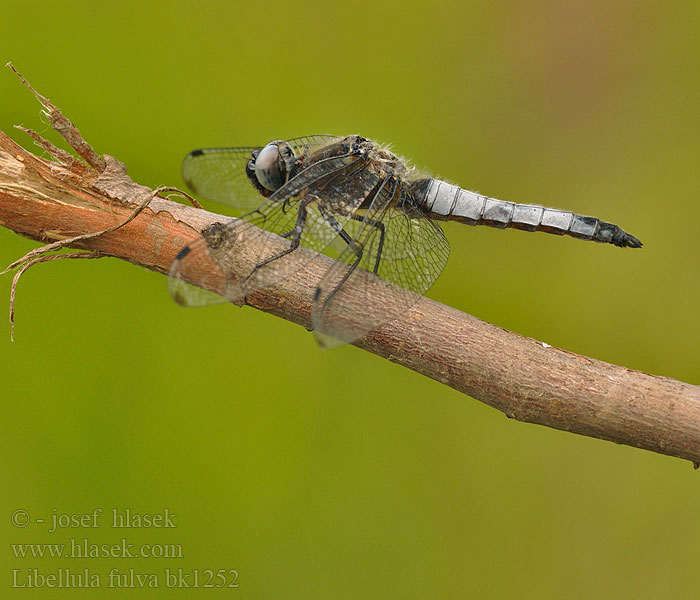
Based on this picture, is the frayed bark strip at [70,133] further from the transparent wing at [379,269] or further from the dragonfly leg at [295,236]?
the transparent wing at [379,269]

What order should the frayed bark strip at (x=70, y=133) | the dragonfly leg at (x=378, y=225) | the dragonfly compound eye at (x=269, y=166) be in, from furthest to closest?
the dragonfly compound eye at (x=269, y=166) → the dragonfly leg at (x=378, y=225) → the frayed bark strip at (x=70, y=133)

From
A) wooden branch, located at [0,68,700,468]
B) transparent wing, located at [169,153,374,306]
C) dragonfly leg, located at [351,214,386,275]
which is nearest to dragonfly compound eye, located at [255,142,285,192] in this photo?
transparent wing, located at [169,153,374,306]

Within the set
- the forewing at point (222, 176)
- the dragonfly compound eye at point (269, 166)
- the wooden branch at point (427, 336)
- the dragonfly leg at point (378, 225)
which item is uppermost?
the forewing at point (222, 176)

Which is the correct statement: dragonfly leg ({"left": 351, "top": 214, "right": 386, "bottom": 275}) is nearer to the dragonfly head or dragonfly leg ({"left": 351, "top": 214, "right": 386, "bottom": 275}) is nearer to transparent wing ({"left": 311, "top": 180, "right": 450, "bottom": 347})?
transparent wing ({"left": 311, "top": 180, "right": 450, "bottom": 347})

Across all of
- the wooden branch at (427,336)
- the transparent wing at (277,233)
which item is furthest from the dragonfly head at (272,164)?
the wooden branch at (427,336)

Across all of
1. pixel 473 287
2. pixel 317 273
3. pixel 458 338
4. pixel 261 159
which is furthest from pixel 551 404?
pixel 261 159

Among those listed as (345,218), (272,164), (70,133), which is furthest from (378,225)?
(70,133)

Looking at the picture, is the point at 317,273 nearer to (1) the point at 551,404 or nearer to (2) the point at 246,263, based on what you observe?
(2) the point at 246,263
